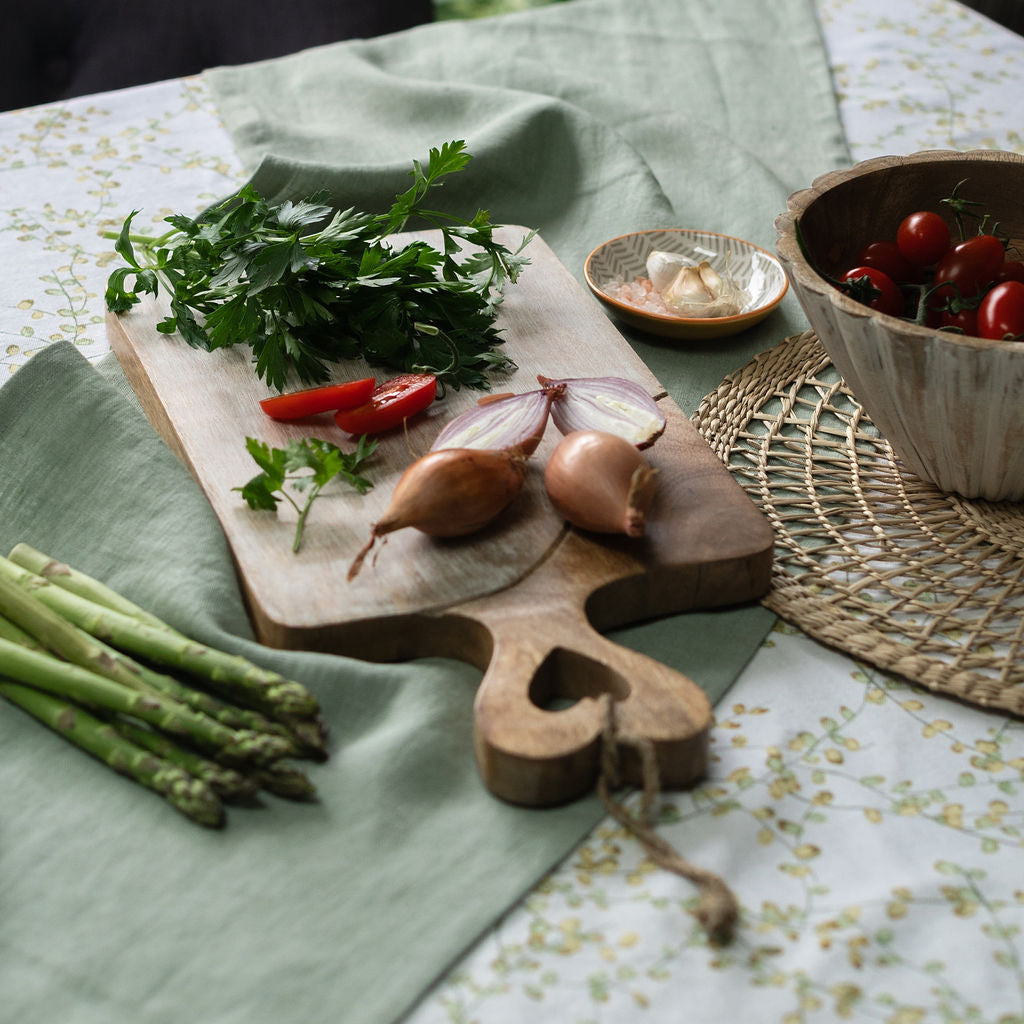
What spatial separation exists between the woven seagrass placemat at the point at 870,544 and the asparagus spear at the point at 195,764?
1.76 ft

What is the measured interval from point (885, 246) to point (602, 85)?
1025 mm

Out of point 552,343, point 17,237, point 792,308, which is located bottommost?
point 792,308

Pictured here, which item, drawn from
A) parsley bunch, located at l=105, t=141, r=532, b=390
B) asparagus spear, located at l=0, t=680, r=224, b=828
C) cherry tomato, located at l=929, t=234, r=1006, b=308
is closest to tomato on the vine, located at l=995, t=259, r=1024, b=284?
cherry tomato, located at l=929, t=234, r=1006, b=308

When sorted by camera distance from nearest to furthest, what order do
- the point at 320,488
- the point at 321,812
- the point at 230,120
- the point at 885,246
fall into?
1. the point at 321,812
2. the point at 320,488
3. the point at 885,246
4. the point at 230,120

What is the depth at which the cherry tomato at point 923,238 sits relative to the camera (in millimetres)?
1276

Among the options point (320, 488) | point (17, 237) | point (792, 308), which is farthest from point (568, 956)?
point (17, 237)

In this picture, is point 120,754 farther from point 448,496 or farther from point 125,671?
point 448,496

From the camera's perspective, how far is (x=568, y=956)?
0.82m

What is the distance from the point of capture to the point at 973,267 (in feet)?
4.05

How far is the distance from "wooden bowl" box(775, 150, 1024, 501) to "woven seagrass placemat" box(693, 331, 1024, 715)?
0.17ft

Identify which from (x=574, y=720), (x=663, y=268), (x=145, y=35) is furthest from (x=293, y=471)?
(x=145, y=35)

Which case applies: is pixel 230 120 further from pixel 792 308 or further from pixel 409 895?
pixel 409 895

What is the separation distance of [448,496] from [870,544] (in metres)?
0.44

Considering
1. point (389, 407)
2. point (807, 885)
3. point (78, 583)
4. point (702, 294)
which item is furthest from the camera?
point (702, 294)
